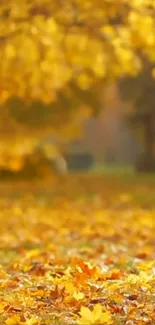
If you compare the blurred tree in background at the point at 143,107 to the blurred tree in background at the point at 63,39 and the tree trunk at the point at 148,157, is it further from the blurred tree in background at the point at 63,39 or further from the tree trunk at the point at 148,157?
the blurred tree in background at the point at 63,39

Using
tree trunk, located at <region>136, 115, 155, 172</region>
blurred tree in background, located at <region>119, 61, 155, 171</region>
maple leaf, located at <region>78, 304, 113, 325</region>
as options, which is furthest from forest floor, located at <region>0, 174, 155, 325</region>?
tree trunk, located at <region>136, 115, 155, 172</region>

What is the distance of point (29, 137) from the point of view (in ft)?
102

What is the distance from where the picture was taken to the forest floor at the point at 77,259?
6.33 meters

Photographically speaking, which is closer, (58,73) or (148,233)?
(148,233)

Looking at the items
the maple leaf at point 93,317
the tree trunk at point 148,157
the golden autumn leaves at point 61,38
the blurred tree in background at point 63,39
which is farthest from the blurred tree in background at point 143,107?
the maple leaf at point 93,317

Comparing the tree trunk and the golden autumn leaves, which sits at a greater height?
the golden autumn leaves

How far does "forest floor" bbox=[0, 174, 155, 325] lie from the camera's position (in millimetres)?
6332

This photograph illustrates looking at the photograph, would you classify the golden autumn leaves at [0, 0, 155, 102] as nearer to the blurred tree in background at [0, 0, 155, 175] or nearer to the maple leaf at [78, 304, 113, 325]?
the blurred tree in background at [0, 0, 155, 175]

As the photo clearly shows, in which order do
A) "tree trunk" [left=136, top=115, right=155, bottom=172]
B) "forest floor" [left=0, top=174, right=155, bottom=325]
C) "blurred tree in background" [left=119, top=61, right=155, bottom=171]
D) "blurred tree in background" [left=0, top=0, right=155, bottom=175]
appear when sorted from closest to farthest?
"forest floor" [left=0, top=174, right=155, bottom=325], "blurred tree in background" [left=0, top=0, right=155, bottom=175], "blurred tree in background" [left=119, top=61, right=155, bottom=171], "tree trunk" [left=136, top=115, right=155, bottom=172]

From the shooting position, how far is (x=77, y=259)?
361 inches

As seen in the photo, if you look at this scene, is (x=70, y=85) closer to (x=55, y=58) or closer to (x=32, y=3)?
(x=55, y=58)

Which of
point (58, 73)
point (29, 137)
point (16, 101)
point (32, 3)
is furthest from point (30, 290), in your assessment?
point (29, 137)

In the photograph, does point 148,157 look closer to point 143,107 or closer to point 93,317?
point 143,107

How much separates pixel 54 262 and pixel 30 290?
2.16m
